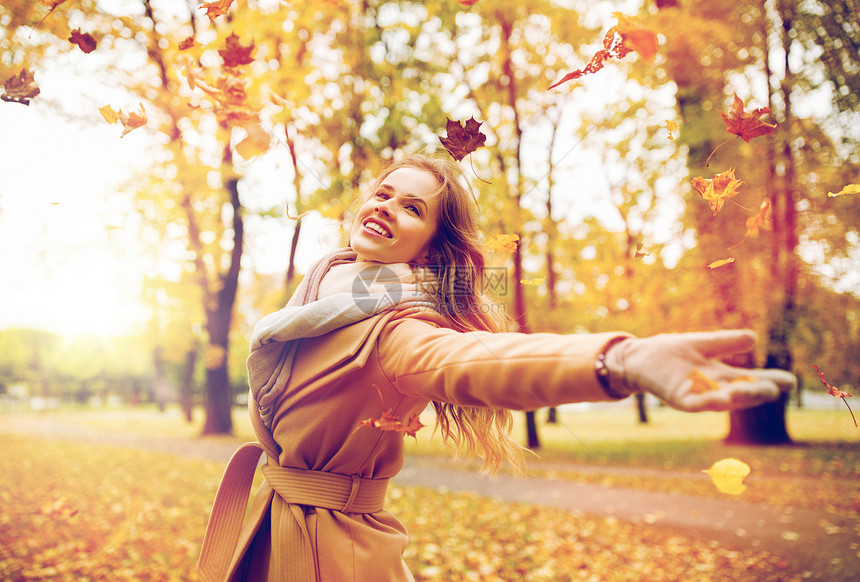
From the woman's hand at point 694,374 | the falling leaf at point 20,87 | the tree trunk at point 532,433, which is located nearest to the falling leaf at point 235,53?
the falling leaf at point 20,87

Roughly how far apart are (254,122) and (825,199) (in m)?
9.32

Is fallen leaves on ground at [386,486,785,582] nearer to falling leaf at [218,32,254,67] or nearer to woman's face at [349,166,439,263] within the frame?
woman's face at [349,166,439,263]

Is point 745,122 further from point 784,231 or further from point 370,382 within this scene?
point 784,231

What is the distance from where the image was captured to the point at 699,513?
659 centimetres

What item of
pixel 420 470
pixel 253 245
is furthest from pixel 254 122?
pixel 253 245

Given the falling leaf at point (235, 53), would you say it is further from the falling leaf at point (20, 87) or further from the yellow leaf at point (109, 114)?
the falling leaf at point (20, 87)

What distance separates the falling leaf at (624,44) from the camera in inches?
52.6

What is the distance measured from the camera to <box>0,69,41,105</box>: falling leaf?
1.77 m

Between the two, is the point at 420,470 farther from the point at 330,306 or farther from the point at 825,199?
the point at 330,306

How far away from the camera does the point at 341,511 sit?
5.07 ft

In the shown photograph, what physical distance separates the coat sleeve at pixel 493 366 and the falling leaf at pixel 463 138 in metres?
0.61

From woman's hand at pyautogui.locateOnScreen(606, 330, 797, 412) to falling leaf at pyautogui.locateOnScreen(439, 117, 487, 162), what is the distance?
923mm

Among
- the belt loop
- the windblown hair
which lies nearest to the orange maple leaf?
the windblown hair

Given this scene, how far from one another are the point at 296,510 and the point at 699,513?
21.7 ft
